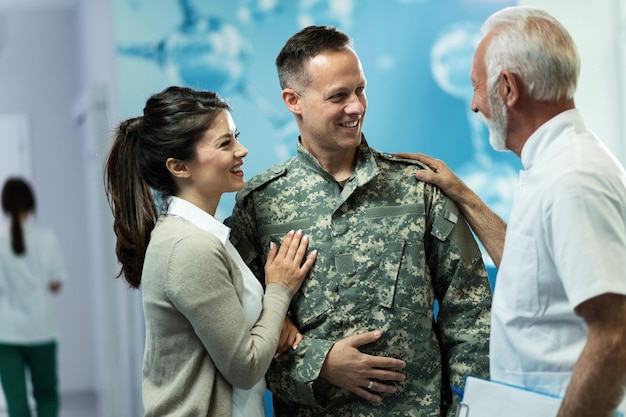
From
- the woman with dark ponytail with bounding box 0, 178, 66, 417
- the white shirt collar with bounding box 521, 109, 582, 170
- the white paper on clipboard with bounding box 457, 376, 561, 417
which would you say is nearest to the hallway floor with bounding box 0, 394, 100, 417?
the woman with dark ponytail with bounding box 0, 178, 66, 417

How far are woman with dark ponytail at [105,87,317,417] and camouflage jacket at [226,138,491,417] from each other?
6cm

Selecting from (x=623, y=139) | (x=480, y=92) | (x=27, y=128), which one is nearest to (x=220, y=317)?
(x=480, y=92)

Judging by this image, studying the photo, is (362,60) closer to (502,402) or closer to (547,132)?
(547,132)

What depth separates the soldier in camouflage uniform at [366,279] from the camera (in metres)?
1.88

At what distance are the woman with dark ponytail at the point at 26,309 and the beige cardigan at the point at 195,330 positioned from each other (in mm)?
3407

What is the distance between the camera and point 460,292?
6.29 ft

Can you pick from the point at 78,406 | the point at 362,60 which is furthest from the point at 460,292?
the point at 78,406

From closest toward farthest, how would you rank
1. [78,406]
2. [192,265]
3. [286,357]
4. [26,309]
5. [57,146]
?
1. [192,265]
2. [286,357]
3. [26,309]
4. [78,406]
5. [57,146]

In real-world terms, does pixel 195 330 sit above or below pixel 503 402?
above

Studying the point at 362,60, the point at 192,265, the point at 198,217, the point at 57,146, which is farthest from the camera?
the point at 57,146

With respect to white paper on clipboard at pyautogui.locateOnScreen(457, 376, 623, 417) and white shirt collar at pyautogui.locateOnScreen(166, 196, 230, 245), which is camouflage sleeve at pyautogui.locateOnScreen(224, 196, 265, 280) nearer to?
white shirt collar at pyautogui.locateOnScreen(166, 196, 230, 245)

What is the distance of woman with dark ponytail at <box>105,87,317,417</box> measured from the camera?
64.8 inches

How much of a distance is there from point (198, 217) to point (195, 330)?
0.85 feet

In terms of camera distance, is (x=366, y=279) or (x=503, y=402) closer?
(x=503, y=402)
